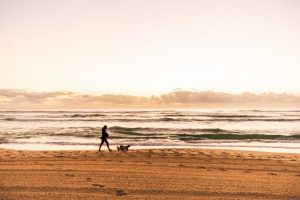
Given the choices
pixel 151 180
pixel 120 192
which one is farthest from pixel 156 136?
pixel 120 192

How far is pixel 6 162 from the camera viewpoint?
15117mm

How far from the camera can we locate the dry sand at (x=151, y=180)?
8883 millimetres

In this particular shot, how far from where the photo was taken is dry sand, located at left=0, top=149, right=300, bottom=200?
350 inches

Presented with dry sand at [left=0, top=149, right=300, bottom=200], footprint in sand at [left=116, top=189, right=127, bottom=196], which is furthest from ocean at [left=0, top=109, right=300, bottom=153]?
footprint in sand at [left=116, top=189, right=127, bottom=196]

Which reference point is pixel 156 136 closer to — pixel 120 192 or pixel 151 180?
pixel 151 180

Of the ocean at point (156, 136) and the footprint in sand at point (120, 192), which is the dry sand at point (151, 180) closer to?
the footprint in sand at point (120, 192)

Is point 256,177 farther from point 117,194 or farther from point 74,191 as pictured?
point 74,191

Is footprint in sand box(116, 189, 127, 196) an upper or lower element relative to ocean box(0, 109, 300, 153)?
upper

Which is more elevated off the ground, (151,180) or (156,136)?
(151,180)

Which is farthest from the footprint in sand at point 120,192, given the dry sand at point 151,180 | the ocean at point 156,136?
the ocean at point 156,136

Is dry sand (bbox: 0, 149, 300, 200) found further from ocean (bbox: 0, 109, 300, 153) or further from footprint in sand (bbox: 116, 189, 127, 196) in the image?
ocean (bbox: 0, 109, 300, 153)

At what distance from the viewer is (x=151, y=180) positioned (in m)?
10.8

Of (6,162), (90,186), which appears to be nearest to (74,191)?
(90,186)

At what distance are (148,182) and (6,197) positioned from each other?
4284 millimetres
